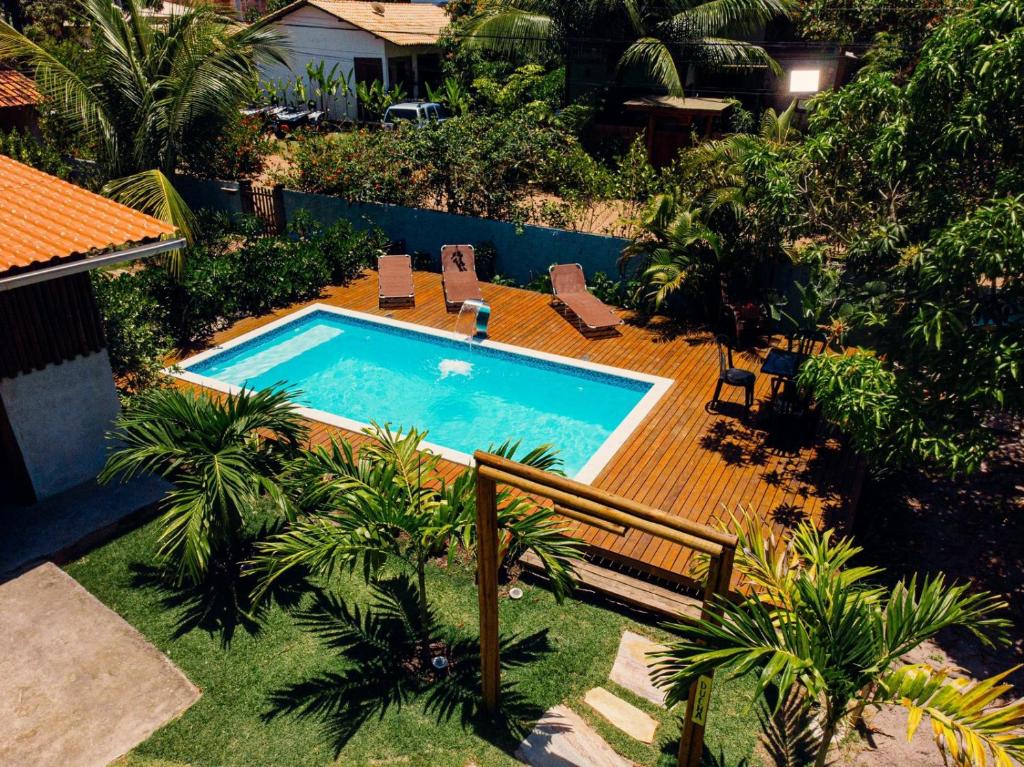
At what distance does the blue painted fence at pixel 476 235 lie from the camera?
15797 millimetres

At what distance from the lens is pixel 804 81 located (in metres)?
24.8

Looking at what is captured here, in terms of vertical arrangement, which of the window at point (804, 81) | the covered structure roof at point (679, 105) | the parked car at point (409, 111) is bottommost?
the parked car at point (409, 111)

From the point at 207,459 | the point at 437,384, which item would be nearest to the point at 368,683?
the point at 207,459

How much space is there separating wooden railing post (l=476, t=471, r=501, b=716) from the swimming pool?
14.5 feet

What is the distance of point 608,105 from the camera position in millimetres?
26312

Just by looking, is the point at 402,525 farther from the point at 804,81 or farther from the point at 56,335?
the point at 804,81

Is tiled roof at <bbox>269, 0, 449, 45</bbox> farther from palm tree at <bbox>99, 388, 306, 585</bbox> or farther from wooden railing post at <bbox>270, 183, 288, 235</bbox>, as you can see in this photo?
palm tree at <bbox>99, 388, 306, 585</bbox>

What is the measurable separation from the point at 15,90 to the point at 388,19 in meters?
20.1

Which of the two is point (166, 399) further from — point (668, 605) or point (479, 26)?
point (479, 26)

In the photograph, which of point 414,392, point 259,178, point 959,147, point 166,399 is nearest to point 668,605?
point 959,147

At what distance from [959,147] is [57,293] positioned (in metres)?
9.68

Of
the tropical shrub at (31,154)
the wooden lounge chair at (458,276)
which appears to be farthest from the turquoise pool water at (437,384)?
the tropical shrub at (31,154)

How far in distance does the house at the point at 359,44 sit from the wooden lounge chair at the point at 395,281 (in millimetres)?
22317

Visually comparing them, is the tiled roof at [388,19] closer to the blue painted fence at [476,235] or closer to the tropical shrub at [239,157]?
the tropical shrub at [239,157]
